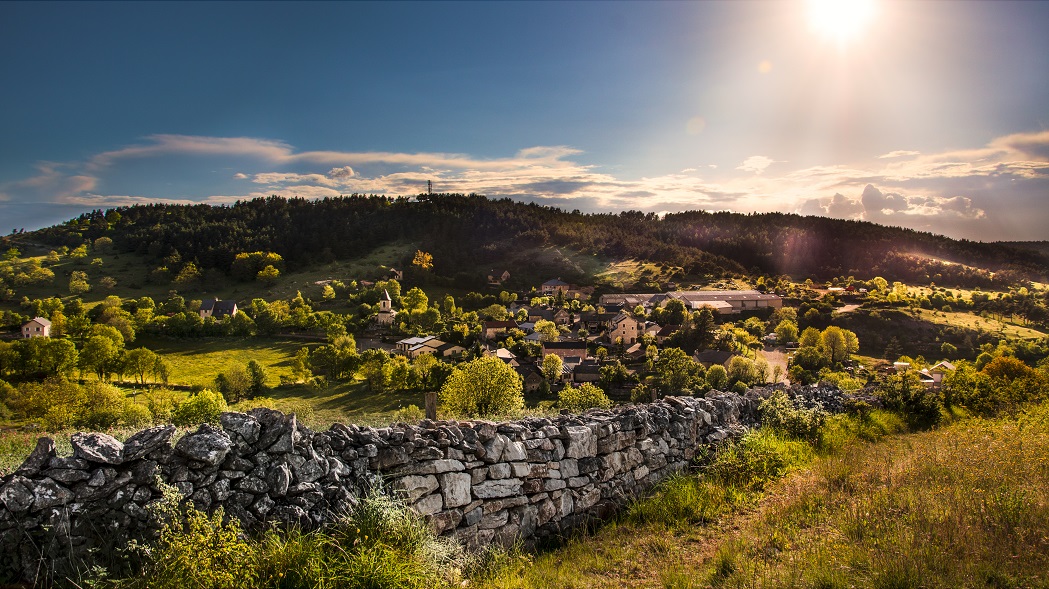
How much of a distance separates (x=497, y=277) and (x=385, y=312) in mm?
32303

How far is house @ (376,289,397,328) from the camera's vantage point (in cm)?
7338

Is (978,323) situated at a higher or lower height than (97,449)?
lower

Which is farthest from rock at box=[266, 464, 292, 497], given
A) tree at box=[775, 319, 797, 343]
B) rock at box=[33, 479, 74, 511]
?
tree at box=[775, 319, 797, 343]

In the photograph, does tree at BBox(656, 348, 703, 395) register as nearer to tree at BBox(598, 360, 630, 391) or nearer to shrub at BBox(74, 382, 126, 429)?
tree at BBox(598, 360, 630, 391)

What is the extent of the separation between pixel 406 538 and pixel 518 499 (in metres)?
1.67

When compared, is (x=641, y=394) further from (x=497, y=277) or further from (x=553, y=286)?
(x=497, y=277)

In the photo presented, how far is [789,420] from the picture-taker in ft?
30.5

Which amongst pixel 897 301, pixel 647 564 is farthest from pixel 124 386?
pixel 897 301

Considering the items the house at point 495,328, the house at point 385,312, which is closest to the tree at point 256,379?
the house at point 495,328

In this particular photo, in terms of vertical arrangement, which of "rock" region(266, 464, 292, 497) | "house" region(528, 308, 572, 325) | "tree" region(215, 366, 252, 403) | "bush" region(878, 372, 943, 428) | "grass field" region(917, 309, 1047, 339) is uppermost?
"rock" region(266, 464, 292, 497)

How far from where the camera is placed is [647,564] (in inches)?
205

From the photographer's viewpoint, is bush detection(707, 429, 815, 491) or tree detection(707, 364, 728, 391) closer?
bush detection(707, 429, 815, 491)

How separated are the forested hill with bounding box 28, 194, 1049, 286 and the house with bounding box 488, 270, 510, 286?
21.7 ft

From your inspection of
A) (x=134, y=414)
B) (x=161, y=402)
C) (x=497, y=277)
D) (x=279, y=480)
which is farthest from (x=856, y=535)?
(x=497, y=277)
